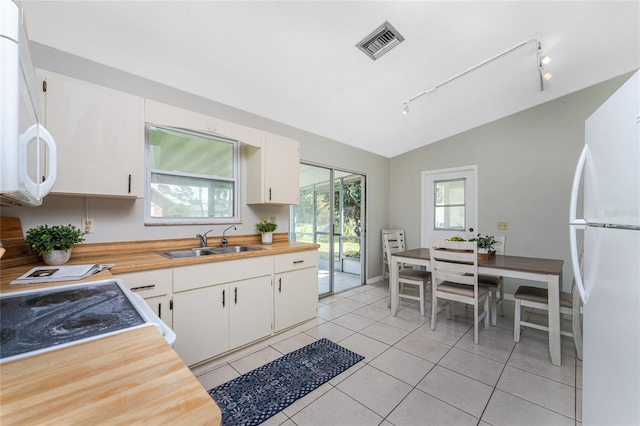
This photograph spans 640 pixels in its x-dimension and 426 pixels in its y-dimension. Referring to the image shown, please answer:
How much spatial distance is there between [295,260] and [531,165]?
356 cm

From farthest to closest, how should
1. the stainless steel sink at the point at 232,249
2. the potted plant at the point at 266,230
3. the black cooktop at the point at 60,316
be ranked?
1. the potted plant at the point at 266,230
2. the stainless steel sink at the point at 232,249
3. the black cooktop at the point at 60,316

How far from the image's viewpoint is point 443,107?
3490mm

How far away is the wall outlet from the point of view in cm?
204

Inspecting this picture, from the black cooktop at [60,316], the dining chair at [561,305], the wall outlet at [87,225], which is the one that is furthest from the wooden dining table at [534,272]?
the wall outlet at [87,225]

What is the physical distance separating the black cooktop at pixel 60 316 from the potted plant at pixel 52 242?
71cm

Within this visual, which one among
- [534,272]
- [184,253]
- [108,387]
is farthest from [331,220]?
[108,387]

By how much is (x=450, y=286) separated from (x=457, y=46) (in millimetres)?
2348

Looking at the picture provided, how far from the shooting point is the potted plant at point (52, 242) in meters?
1.63

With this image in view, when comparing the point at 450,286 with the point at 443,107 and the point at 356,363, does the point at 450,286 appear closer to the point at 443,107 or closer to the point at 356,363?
the point at 356,363

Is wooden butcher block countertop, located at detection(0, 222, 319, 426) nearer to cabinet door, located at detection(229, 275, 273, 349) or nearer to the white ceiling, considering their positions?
cabinet door, located at detection(229, 275, 273, 349)

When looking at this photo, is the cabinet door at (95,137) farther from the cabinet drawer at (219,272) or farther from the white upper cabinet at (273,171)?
the white upper cabinet at (273,171)

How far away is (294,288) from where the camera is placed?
2.72 m

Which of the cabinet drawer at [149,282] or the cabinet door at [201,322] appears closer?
the cabinet drawer at [149,282]

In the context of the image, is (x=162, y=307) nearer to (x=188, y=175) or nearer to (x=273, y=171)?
(x=188, y=175)
